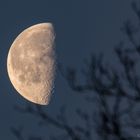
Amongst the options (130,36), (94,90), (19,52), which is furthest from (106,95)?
(19,52)

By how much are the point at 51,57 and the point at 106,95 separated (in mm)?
10489

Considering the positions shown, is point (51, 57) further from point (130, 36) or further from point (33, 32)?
point (130, 36)

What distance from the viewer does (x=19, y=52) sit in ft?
66.1

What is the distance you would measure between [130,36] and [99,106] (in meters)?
0.75

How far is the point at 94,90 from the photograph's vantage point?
7070mm

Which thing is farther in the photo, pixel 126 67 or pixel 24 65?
pixel 24 65

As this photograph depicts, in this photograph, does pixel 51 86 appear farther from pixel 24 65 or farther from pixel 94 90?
pixel 94 90

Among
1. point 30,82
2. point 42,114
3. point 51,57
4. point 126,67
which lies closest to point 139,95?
point 126,67

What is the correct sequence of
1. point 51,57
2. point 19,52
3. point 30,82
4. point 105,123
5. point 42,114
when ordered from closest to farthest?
point 105,123 → point 42,114 → point 51,57 → point 30,82 → point 19,52

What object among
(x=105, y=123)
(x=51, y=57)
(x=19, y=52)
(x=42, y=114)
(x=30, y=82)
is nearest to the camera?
(x=105, y=123)

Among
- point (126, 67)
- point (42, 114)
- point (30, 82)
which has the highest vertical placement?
point (126, 67)

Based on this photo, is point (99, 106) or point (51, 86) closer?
point (99, 106)

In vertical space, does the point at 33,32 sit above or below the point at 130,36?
below

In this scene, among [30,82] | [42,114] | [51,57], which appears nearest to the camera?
[42,114]
